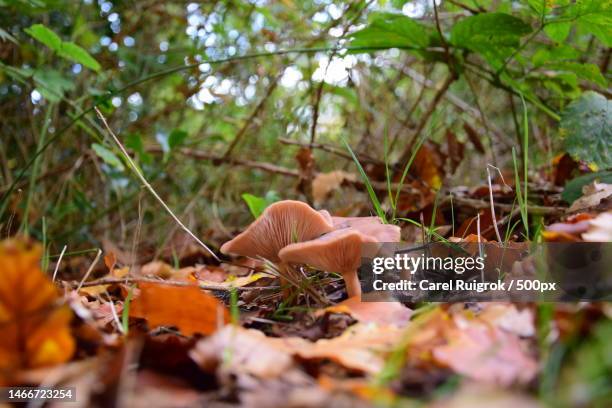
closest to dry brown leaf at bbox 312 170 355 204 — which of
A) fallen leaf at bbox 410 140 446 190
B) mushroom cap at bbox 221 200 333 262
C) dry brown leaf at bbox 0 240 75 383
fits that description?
fallen leaf at bbox 410 140 446 190

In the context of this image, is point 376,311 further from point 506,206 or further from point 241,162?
point 241,162

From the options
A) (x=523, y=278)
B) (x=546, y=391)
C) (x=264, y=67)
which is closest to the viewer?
(x=546, y=391)

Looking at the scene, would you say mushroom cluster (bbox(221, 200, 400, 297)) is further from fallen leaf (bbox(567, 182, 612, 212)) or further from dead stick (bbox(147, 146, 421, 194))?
dead stick (bbox(147, 146, 421, 194))

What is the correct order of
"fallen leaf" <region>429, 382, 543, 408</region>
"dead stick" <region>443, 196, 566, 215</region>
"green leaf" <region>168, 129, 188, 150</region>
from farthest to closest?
"green leaf" <region>168, 129, 188, 150</region> → "dead stick" <region>443, 196, 566, 215</region> → "fallen leaf" <region>429, 382, 543, 408</region>

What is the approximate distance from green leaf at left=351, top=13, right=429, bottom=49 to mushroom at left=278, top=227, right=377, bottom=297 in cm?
124

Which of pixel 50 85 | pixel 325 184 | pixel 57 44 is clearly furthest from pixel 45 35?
pixel 325 184

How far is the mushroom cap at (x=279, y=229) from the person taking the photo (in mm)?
1276

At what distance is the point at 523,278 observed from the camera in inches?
48.1

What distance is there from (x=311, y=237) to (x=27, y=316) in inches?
28.9

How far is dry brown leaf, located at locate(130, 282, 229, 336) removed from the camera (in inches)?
39.4

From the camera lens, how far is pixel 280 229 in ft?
4.47

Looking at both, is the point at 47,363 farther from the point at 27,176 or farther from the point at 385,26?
the point at 27,176

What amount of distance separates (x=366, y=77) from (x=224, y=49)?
1.07 meters

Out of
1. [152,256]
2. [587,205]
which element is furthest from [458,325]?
[152,256]
